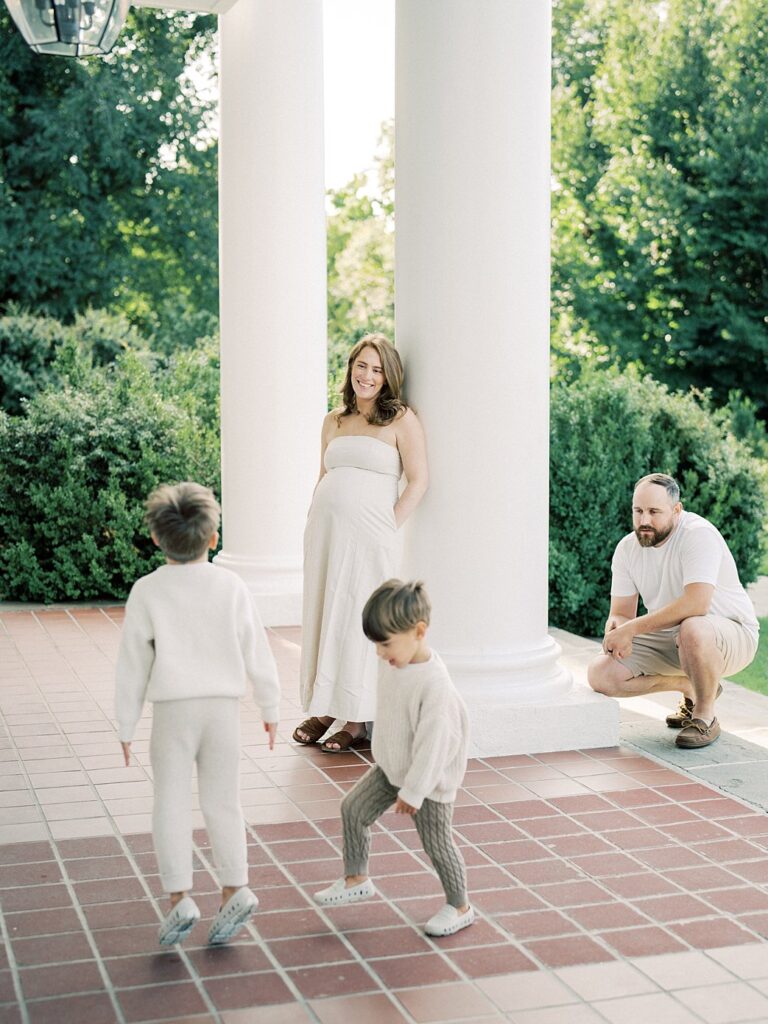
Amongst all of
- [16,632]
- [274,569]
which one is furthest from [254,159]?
[16,632]

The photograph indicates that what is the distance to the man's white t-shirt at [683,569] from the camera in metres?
6.43

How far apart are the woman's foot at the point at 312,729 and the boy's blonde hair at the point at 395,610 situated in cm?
257

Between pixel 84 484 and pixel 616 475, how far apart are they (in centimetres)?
431

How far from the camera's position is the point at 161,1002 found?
3.77m

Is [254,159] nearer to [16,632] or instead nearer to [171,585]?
[16,632]

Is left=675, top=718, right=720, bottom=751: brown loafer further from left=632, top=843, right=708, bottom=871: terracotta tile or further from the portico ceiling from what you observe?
A: the portico ceiling

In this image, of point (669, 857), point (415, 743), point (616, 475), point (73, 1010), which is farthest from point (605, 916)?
point (616, 475)

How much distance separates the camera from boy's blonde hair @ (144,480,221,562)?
400 centimetres

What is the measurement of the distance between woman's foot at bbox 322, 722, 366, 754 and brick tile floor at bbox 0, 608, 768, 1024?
0.09 metres

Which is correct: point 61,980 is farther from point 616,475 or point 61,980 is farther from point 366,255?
point 366,255

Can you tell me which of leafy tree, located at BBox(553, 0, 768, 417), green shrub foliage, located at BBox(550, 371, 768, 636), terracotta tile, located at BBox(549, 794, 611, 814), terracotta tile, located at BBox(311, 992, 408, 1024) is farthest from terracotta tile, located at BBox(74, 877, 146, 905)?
leafy tree, located at BBox(553, 0, 768, 417)

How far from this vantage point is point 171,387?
12320mm

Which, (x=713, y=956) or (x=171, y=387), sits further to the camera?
(x=171, y=387)

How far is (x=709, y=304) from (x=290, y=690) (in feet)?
68.4
